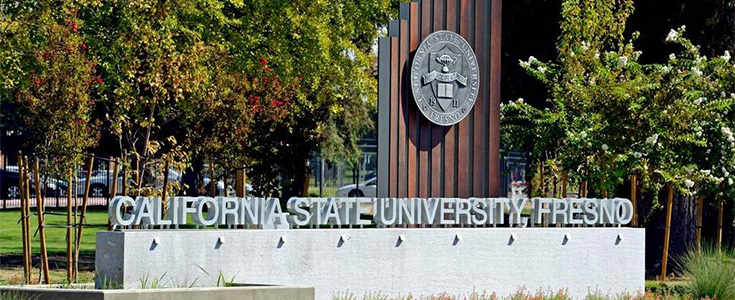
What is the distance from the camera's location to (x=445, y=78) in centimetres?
1766

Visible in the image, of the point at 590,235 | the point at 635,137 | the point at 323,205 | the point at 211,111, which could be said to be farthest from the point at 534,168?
the point at 323,205

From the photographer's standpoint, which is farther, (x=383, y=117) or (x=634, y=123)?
(x=634, y=123)

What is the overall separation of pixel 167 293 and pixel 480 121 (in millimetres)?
6233

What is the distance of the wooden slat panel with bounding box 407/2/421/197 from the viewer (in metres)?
17.4

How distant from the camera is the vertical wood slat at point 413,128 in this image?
57.0 ft

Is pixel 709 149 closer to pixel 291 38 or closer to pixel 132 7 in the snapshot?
pixel 291 38

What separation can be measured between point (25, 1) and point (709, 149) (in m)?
12.1

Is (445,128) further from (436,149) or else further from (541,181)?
(541,181)

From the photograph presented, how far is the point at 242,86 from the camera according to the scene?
2248 centimetres

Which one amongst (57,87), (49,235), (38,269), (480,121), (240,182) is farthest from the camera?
(49,235)

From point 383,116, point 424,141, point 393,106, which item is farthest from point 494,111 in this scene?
point 383,116

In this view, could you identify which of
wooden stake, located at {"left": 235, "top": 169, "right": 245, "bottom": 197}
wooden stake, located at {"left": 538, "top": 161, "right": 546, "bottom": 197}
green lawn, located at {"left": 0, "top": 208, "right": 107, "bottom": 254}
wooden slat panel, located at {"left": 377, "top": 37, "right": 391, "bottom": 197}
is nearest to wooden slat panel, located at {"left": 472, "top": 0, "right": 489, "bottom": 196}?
wooden slat panel, located at {"left": 377, "top": 37, "right": 391, "bottom": 197}

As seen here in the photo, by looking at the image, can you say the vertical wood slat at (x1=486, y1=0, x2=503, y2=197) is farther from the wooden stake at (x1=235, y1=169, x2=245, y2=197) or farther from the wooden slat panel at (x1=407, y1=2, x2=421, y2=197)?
the wooden stake at (x1=235, y1=169, x2=245, y2=197)

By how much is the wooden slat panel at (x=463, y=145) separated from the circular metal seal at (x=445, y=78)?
183mm
